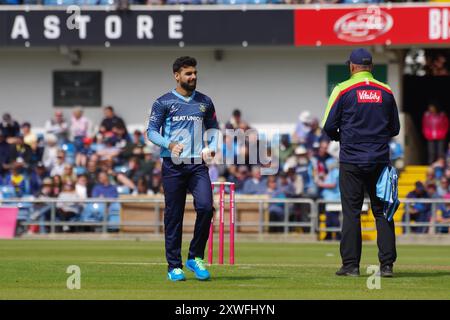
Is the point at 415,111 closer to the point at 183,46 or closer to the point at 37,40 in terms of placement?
the point at 183,46

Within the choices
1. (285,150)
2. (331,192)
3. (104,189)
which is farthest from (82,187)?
(331,192)

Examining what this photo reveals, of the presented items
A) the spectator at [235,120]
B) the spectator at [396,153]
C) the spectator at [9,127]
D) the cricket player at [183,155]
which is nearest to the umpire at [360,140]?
the cricket player at [183,155]

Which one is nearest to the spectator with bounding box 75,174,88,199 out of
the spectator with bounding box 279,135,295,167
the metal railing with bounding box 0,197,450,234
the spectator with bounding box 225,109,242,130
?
the metal railing with bounding box 0,197,450,234

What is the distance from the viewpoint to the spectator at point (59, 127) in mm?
32406

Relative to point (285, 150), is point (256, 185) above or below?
below

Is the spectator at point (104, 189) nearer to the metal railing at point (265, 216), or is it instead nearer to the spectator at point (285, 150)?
the metal railing at point (265, 216)

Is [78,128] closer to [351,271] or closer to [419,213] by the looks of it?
[419,213]

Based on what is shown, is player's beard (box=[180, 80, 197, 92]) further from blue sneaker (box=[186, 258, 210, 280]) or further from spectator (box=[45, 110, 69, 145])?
spectator (box=[45, 110, 69, 145])

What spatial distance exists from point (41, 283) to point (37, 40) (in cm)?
2010

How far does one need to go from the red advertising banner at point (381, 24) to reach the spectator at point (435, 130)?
5.76 ft

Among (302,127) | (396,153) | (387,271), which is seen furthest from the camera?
(302,127)

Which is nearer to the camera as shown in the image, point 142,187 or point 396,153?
point 142,187

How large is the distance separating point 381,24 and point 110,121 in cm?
706

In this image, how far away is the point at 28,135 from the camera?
32.2 meters
